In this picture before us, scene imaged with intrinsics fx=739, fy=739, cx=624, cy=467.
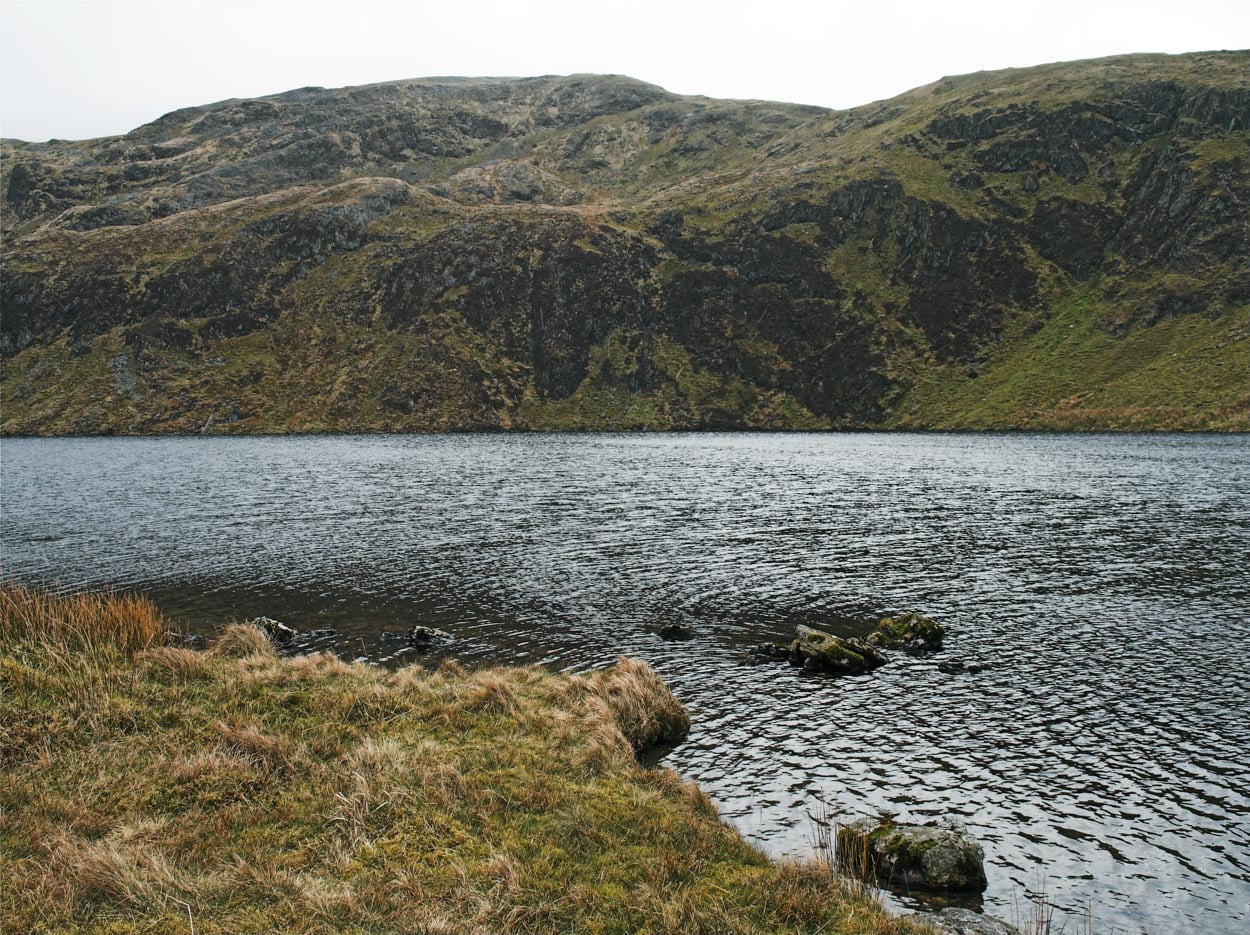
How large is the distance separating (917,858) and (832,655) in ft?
43.5

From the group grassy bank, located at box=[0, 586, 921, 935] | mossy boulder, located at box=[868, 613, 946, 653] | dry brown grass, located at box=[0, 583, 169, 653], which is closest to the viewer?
grassy bank, located at box=[0, 586, 921, 935]

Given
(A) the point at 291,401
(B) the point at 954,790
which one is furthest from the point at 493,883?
(A) the point at 291,401

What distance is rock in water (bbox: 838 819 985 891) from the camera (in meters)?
15.8

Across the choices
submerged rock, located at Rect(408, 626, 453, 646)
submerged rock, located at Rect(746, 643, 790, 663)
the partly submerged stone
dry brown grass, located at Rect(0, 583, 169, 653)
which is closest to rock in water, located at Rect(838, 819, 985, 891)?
submerged rock, located at Rect(746, 643, 790, 663)

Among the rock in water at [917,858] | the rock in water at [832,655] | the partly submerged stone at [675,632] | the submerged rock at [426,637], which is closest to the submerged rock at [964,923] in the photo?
the rock in water at [917,858]

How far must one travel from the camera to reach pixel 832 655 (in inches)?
1150

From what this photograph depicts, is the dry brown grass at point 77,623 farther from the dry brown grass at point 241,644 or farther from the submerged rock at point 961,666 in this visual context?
the submerged rock at point 961,666

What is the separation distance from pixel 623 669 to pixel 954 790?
10789 mm

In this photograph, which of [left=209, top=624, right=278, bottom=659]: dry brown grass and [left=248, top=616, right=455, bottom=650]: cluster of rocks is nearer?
[left=209, top=624, right=278, bottom=659]: dry brown grass

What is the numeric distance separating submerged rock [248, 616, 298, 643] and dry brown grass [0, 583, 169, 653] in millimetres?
7235

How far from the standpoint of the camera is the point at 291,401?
180 m

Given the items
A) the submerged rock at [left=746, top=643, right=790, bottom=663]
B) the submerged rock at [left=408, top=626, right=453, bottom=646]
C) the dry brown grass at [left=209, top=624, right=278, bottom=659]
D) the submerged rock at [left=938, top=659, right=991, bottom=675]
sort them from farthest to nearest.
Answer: the submerged rock at [left=408, top=626, right=453, bottom=646], the submerged rock at [left=746, top=643, right=790, bottom=663], the submerged rock at [left=938, top=659, right=991, bottom=675], the dry brown grass at [left=209, top=624, right=278, bottom=659]

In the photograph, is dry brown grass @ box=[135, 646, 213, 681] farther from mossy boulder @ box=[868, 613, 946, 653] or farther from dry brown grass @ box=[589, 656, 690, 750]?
mossy boulder @ box=[868, 613, 946, 653]

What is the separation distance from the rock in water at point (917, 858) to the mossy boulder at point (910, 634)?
15117mm
